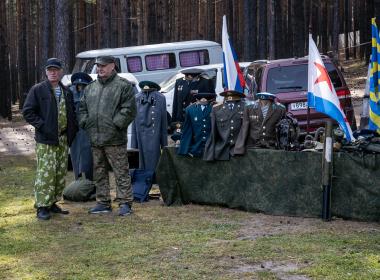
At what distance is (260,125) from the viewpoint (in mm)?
10719

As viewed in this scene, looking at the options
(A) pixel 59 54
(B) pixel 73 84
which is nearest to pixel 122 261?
(B) pixel 73 84

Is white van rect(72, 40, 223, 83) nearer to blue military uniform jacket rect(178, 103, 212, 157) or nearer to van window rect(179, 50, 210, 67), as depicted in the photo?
van window rect(179, 50, 210, 67)

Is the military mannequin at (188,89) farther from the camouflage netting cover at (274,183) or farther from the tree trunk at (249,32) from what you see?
the tree trunk at (249,32)

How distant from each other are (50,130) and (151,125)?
235cm

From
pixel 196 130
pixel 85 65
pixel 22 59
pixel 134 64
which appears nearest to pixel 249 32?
pixel 134 64

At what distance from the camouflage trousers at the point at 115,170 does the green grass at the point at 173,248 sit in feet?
1.07

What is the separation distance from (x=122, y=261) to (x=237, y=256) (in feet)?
3.81

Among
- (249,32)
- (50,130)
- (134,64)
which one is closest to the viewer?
(50,130)

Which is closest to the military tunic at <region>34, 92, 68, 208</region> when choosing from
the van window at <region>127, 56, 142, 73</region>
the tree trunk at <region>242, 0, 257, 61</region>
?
the van window at <region>127, 56, 142, 73</region>

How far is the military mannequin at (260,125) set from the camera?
10672 mm

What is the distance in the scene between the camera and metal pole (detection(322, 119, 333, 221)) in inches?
376

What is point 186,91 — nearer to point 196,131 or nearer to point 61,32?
point 196,131

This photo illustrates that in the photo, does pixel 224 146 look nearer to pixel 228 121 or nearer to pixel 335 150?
pixel 228 121

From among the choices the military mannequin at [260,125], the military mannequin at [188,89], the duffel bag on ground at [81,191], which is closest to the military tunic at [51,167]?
the duffel bag on ground at [81,191]
